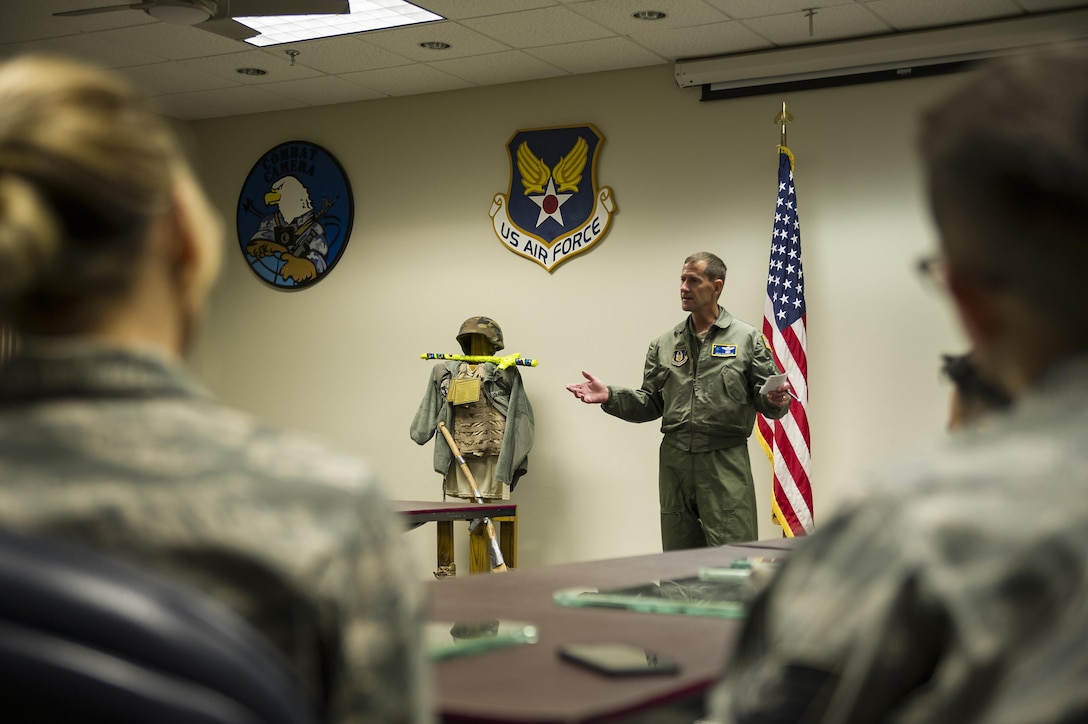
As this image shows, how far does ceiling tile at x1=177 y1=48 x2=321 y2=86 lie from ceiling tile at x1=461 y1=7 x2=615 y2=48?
1.41 m

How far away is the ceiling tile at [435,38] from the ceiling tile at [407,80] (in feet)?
0.91

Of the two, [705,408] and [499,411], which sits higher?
[705,408]

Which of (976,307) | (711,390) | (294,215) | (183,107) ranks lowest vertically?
(711,390)

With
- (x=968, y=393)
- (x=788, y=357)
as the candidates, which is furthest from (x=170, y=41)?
(x=968, y=393)

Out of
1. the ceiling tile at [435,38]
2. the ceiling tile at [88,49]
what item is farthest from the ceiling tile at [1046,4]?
the ceiling tile at [88,49]

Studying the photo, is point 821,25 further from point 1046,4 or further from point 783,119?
point 1046,4

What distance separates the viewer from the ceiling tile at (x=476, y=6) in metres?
5.93

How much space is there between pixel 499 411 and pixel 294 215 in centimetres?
234

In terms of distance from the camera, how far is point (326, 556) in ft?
2.77

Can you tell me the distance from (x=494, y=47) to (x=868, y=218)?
230cm

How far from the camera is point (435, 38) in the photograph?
660 cm

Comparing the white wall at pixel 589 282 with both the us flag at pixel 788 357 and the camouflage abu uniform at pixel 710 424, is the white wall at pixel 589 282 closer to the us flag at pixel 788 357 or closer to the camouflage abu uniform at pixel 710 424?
the us flag at pixel 788 357

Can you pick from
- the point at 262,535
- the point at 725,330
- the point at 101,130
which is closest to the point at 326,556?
the point at 262,535

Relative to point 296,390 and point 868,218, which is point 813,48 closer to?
point 868,218
